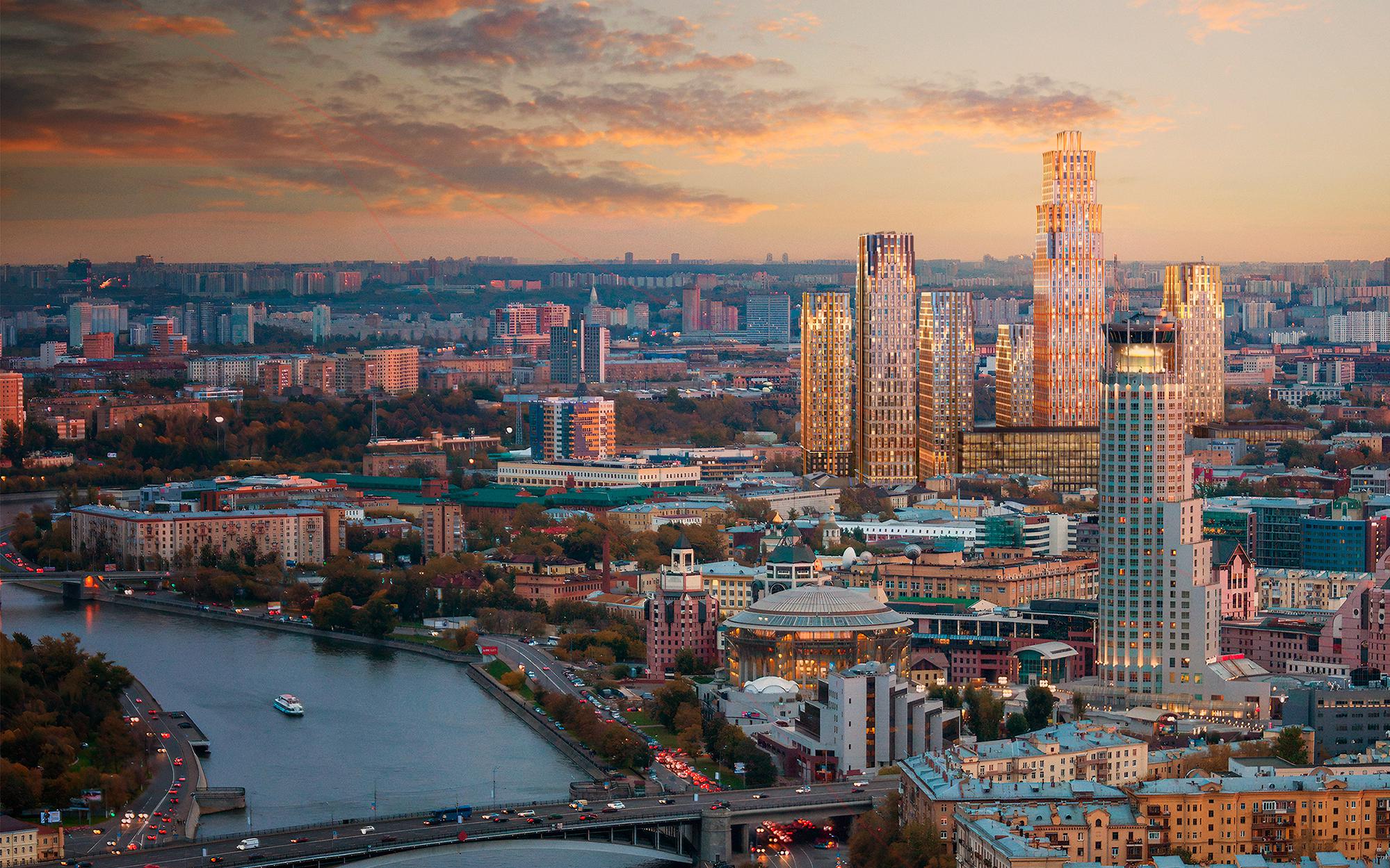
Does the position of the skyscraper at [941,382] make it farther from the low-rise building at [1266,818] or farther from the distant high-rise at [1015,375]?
the low-rise building at [1266,818]

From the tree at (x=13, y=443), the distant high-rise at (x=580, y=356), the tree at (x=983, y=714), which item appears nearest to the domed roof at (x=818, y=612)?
the tree at (x=983, y=714)

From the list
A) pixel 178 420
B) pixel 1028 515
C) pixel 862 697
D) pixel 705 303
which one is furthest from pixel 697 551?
pixel 705 303

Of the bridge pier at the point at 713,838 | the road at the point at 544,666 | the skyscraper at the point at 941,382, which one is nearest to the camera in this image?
the bridge pier at the point at 713,838

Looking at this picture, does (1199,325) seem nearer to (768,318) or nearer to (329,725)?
(329,725)

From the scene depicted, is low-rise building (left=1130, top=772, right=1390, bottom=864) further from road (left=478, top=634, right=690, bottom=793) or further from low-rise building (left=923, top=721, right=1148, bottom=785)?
road (left=478, top=634, right=690, bottom=793)

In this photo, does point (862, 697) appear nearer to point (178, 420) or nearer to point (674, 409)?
point (178, 420)
